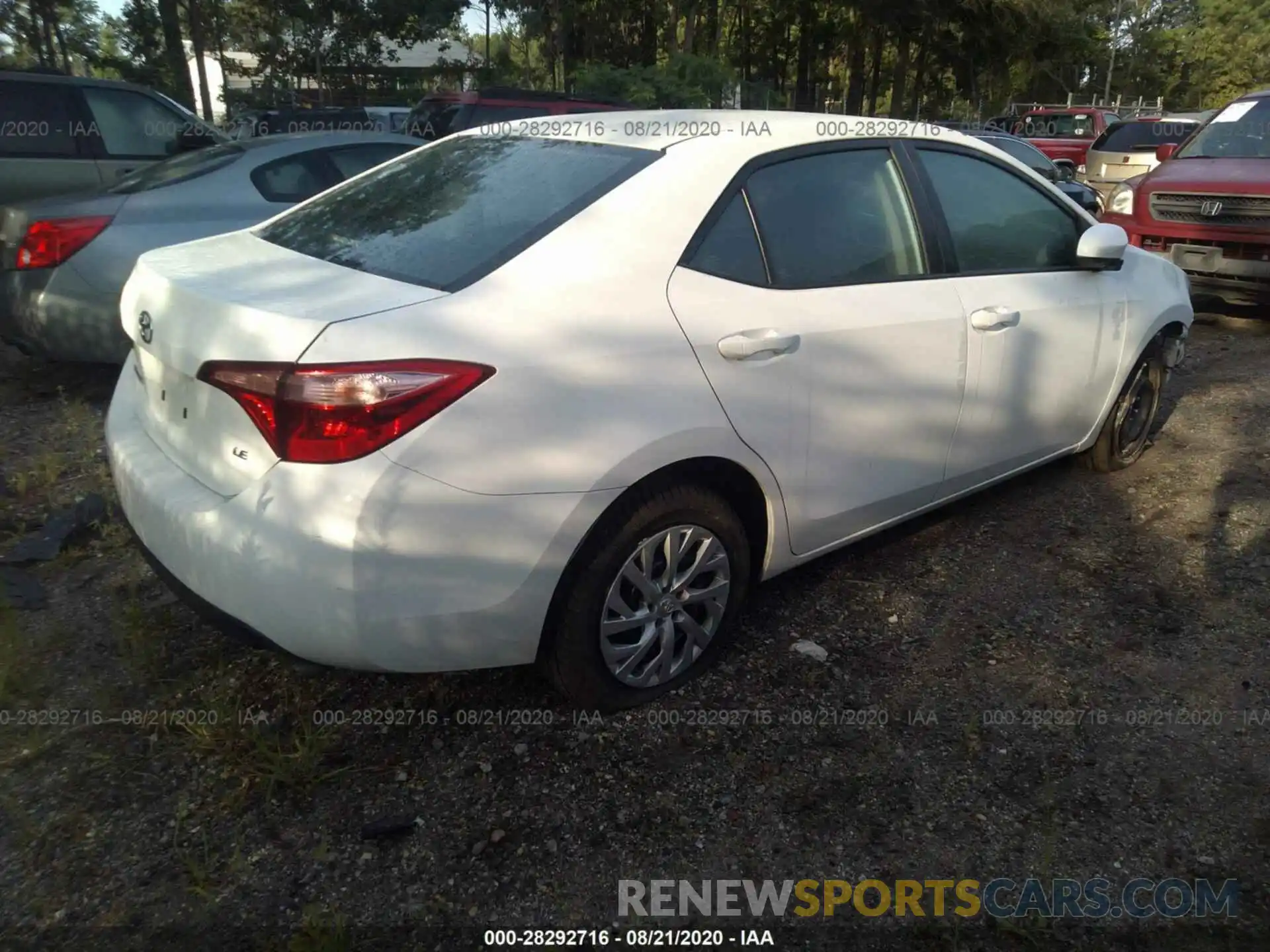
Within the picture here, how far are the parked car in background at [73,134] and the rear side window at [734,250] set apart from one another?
543 cm

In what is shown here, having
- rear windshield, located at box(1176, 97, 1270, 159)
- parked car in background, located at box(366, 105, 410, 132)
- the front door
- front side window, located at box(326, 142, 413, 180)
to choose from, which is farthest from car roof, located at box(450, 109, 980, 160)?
parked car in background, located at box(366, 105, 410, 132)

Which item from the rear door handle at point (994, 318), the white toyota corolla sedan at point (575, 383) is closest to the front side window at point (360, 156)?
the white toyota corolla sedan at point (575, 383)

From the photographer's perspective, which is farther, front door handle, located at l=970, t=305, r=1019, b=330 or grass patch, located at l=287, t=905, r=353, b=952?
front door handle, located at l=970, t=305, r=1019, b=330

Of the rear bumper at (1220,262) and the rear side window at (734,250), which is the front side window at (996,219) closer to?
the rear side window at (734,250)

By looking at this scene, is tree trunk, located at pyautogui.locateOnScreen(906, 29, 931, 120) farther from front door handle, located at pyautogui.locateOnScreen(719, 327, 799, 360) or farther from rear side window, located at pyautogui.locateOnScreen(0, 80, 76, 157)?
front door handle, located at pyautogui.locateOnScreen(719, 327, 799, 360)

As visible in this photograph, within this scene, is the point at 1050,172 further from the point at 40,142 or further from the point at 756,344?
the point at 756,344

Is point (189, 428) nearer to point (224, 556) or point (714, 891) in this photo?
point (224, 556)

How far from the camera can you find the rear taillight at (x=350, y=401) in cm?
215

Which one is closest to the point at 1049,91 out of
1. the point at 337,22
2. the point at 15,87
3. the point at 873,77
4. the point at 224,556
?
the point at 873,77

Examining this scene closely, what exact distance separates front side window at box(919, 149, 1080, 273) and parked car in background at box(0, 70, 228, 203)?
18.3ft

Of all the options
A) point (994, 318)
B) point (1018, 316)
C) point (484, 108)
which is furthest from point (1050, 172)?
point (994, 318)

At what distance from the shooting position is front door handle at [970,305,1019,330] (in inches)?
133

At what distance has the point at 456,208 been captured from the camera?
287 cm

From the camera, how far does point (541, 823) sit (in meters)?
2.46
